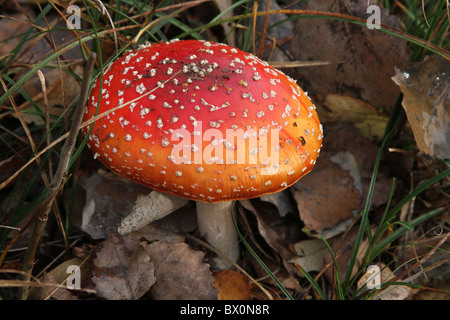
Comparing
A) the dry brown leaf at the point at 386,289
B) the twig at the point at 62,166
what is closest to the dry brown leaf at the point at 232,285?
the dry brown leaf at the point at 386,289

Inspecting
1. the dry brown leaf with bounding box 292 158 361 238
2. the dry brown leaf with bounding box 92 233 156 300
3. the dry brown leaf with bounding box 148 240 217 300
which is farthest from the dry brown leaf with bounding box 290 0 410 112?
the dry brown leaf with bounding box 92 233 156 300

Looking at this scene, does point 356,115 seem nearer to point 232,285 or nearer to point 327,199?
point 327,199

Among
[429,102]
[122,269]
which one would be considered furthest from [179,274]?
[429,102]

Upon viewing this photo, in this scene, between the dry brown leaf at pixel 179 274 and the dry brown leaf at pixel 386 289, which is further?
the dry brown leaf at pixel 386 289

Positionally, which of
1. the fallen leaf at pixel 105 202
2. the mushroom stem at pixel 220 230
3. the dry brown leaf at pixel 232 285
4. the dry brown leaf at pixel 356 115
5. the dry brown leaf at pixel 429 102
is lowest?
the dry brown leaf at pixel 232 285

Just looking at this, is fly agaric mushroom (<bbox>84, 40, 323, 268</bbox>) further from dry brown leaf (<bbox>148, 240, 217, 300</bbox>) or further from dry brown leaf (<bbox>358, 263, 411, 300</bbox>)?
dry brown leaf (<bbox>358, 263, 411, 300</bbox>)

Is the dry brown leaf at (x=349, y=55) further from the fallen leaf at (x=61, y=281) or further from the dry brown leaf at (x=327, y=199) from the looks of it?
the fallen leaf at (x=61, y=281)

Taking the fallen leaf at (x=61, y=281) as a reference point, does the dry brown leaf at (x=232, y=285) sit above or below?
below
